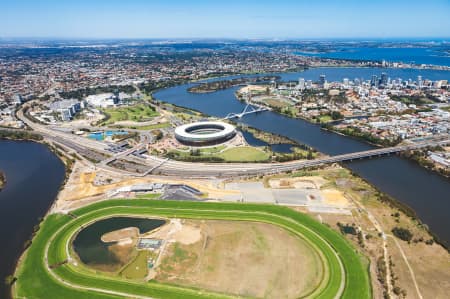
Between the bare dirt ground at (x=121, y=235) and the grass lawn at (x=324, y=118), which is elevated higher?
the grass lawn at (x=324, y=118)

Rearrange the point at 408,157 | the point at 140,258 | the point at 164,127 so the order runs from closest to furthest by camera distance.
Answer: the point at 140,258 → the point at 408,157 → the point at 164,127

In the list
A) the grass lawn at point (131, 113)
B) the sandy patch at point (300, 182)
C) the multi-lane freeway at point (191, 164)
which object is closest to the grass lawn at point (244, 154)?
the multi-lane freeway at point (191, 164)

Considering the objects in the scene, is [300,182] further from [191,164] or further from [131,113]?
[131,113]

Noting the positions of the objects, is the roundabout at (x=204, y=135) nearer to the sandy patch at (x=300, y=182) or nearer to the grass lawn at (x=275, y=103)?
the sandy patch at (x=300, y=182)

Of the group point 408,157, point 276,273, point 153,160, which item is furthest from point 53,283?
point 408,157

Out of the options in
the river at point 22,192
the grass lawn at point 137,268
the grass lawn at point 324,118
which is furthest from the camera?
the grass lawn at point 324,118

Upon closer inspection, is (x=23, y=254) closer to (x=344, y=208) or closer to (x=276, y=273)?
(x=276, y=273)

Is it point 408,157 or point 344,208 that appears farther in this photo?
point 408,157
